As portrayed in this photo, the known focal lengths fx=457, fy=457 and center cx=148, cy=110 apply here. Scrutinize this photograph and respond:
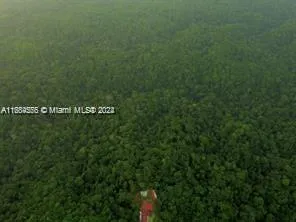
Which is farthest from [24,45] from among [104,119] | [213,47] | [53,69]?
[213,47]

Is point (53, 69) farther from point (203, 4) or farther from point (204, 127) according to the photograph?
point (203, 4)

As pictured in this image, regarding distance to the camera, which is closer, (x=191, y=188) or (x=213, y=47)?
(x=191, y=188)

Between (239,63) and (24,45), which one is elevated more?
(24,45)

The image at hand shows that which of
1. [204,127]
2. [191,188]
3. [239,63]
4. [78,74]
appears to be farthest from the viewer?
[239,63]

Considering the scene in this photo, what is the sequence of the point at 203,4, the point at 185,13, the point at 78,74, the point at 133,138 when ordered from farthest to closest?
the point at 203,4
the point at 185,13
the point at 78,74
the point at 133,138

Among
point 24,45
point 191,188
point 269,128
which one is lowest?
point 191,188

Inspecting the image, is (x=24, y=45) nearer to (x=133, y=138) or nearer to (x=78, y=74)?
(x=78, y=74)
